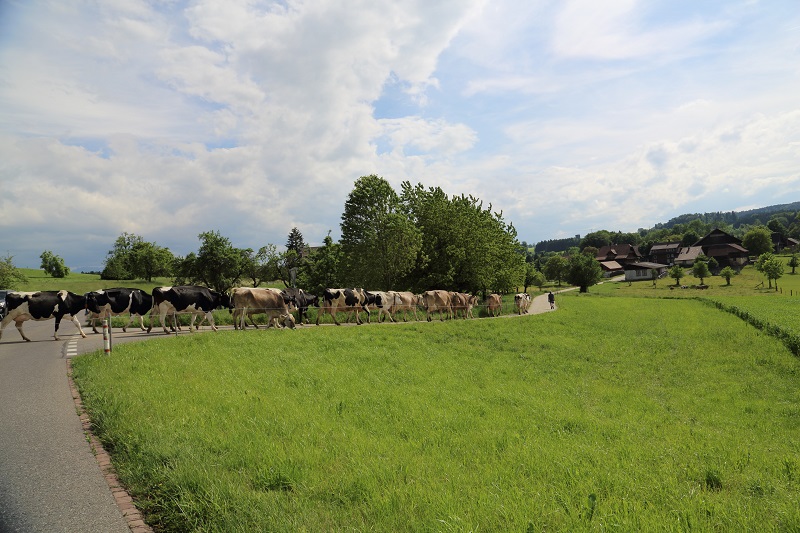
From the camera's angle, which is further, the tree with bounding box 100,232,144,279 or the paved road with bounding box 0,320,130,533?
the tree with bounding box 100,232,144,279

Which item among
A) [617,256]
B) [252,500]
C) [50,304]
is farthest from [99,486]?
[617,256]

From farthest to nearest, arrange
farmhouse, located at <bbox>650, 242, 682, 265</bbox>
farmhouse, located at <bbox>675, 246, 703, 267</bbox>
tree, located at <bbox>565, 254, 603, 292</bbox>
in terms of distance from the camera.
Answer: farmhouse, located at <bbox>650, 242, 682, 265</bbox>, farmhouse, located at <bbox>675, 246, 703, 267</bbox>, tree, located at <bbox>565, 254, 603, 292</bbox>

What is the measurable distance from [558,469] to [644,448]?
8.68ft

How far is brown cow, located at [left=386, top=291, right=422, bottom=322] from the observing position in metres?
33.9

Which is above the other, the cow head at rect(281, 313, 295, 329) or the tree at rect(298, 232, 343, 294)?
the tree at rect(298, 232, 343, 294)

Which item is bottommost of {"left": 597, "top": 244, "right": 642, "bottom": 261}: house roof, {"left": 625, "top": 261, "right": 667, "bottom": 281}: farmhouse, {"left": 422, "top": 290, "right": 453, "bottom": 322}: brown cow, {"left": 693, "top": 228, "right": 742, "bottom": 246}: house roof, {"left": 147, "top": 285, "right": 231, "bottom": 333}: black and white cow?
{"left": 625, "top": 261, "right": 667, "bottom": 281}: farmhouse

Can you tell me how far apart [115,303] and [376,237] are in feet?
84.6

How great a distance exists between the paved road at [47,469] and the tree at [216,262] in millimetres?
61344

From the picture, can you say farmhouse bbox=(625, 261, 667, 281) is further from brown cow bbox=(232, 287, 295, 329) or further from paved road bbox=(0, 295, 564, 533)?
paved road bbox=(0, 295, 564, 533)

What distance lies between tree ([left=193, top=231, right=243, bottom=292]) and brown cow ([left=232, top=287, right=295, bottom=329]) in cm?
4772

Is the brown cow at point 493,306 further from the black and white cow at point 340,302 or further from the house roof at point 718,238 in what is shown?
the house roof at point 718,238

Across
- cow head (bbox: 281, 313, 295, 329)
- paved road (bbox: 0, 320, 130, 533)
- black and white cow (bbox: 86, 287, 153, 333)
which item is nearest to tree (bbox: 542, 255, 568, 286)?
cow head (bbox: 281, 313, 295, 329)

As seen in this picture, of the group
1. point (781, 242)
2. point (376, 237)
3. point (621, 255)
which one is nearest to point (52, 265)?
point (376, 237)

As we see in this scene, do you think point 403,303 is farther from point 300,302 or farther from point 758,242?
point 758,242
